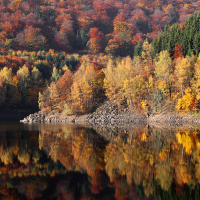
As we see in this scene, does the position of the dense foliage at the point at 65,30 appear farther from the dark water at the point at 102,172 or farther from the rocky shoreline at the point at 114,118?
the dark water at the point at 102,172

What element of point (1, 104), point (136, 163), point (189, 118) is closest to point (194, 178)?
point (136, 163)

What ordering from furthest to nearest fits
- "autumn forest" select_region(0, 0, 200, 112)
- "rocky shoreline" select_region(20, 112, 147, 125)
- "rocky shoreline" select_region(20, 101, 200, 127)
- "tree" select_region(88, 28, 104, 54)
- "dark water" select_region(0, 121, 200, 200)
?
"tree" select_region(88, 28, 104, 54) → "autumn forest" select_region(0, 0, 200, 112) → "rocky shoreline" select_region(20, 112, 147, 125) → "rocky shoreline" select_region(20, 101, 200, 127) → "dark water" select_region(0, 121, 200, 200)

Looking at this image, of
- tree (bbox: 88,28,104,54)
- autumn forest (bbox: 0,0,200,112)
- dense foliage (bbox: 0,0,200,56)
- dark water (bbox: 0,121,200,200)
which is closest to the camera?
dark water (bbox: 0,121,200,200)

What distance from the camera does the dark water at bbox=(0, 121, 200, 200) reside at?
46.6 ft

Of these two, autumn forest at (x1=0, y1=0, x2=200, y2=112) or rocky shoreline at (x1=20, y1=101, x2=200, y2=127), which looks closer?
rocky shoreline at (x1=20, y1=101, x2=200, y2=127)

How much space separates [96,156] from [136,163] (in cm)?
446

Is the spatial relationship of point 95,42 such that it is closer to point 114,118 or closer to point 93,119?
point 93,119

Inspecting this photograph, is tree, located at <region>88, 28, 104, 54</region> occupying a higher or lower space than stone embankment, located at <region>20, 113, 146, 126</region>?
higher

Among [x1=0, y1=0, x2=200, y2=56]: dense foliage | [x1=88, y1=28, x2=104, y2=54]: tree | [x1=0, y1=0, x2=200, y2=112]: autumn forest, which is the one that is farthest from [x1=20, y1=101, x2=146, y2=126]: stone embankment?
[x1=88, y1=28, x2=104, y2=54]: tree

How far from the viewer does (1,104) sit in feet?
291

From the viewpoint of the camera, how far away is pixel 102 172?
58.5ft

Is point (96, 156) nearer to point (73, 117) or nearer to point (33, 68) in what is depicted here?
point (73, 117)

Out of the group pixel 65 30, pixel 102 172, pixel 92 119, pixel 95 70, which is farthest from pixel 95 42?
pixel 102 172

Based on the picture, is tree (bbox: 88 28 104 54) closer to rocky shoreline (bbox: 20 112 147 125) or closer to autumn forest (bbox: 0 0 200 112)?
autumn forest (bbox: 0 0 200 112)
